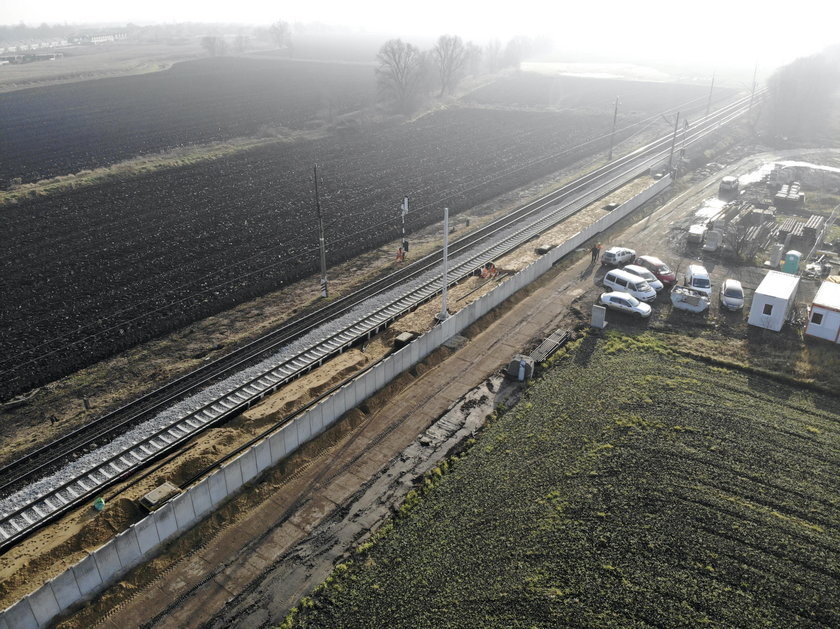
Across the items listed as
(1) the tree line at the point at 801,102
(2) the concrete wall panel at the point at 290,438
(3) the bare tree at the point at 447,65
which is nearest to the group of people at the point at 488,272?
(2) the concrete wall panel at the point at 290,438

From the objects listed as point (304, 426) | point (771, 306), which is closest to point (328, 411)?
point (304, 426)

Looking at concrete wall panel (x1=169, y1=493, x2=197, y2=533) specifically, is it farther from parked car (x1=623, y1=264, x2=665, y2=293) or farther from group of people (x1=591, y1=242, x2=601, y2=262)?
group of people (x1=591, y1=242, x2=601, y2=262)

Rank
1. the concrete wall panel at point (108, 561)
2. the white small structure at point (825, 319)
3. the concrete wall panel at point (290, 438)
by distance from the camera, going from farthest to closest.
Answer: the white small structure at point (825, 319)
the concrete wall panel at point (290, 438)
the concrete wall panel at point (108, 561)

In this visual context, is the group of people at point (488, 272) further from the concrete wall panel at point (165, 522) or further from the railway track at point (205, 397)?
the concrete wall panel at point (165, 522)

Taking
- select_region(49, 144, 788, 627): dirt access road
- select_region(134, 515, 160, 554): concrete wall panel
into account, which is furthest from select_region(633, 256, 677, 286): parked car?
select_region(134, 515, 160, 554): concrete wall panel

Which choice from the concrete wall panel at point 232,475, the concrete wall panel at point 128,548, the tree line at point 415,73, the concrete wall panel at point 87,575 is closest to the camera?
the concrete wall panel at point 87,575

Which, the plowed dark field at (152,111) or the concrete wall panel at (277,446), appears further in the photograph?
the plowed dark field at (152,111)

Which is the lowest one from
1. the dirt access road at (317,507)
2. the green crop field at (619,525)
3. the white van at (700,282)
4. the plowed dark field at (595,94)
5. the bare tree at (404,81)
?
the dirt access road at (317,507)
